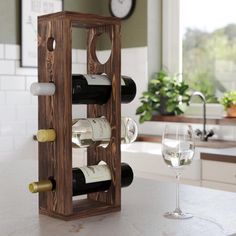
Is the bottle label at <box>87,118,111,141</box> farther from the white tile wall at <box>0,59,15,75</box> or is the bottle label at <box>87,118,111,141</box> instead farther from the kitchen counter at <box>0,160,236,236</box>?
the white tile wall at <box>0,59,15,75</box>

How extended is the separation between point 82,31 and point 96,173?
336 centimetres

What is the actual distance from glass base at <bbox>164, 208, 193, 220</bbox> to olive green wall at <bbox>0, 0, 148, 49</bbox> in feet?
9.53

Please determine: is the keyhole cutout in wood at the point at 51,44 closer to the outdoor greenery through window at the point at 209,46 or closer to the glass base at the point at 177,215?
the glass base at the point at 177,215

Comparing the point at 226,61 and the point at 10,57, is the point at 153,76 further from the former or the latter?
the point at 10,57

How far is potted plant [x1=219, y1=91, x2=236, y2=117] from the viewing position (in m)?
3.69

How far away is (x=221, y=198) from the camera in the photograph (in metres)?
1.46

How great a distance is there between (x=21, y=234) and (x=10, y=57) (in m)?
2.96

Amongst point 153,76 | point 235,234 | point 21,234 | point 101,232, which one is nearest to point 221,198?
point 235,234

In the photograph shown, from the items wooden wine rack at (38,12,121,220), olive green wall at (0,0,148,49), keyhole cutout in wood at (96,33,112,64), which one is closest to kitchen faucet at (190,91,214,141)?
olive green wall at (0,0,148,49)

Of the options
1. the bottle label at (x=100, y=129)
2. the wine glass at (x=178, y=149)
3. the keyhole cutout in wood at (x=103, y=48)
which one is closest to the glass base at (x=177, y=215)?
the wine glass at (x=178, y=149)

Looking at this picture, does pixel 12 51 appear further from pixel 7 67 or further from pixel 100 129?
pixel 100 129

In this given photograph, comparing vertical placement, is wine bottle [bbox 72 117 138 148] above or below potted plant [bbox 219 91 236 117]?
above

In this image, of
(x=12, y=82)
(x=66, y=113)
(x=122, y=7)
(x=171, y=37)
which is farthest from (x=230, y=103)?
(x=66, y=113)

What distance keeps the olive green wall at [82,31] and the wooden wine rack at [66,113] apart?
266cm
